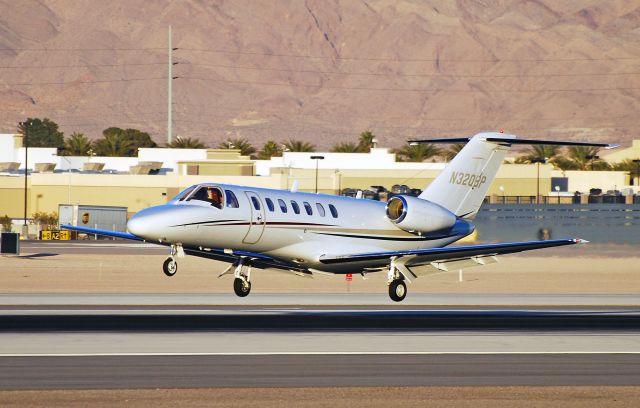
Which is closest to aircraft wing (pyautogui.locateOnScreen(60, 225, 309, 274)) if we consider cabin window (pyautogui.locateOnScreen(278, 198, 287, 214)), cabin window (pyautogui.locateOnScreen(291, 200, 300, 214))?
cabin window (pyautogui.locateOnScreen(278, 198, 287, 214))

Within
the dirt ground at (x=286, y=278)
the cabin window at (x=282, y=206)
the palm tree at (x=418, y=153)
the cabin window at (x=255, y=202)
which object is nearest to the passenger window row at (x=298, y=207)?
the cabin window at (x=282, y=206)

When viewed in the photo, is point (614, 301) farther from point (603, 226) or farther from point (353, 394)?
point (603, 226)

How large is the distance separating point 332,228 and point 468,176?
6.28m

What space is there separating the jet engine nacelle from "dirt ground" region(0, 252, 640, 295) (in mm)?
6481

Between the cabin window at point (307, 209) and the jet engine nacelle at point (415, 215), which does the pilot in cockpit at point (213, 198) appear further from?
the jet engine nacelle at point (415, 215)

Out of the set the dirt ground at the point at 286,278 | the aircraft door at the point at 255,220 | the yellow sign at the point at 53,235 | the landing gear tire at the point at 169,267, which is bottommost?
the dirt ground at the point at 286,278

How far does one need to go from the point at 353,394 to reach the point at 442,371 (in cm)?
317

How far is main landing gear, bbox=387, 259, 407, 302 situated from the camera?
37188 millimetres

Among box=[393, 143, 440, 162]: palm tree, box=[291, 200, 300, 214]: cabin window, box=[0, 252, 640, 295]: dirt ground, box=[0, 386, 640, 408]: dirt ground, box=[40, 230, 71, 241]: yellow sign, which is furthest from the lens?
box=[393, 143, 440, 162]: palm tree

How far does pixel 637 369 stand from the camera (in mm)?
23500

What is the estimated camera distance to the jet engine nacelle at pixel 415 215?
39625 millimetres

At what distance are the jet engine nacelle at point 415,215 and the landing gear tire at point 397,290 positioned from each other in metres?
2.89

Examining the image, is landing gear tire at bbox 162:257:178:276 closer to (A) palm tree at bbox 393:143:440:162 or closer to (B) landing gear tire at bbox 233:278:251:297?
(B) landing gear tire at bbox 233:278:251:297

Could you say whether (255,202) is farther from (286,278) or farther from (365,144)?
(365,144)
